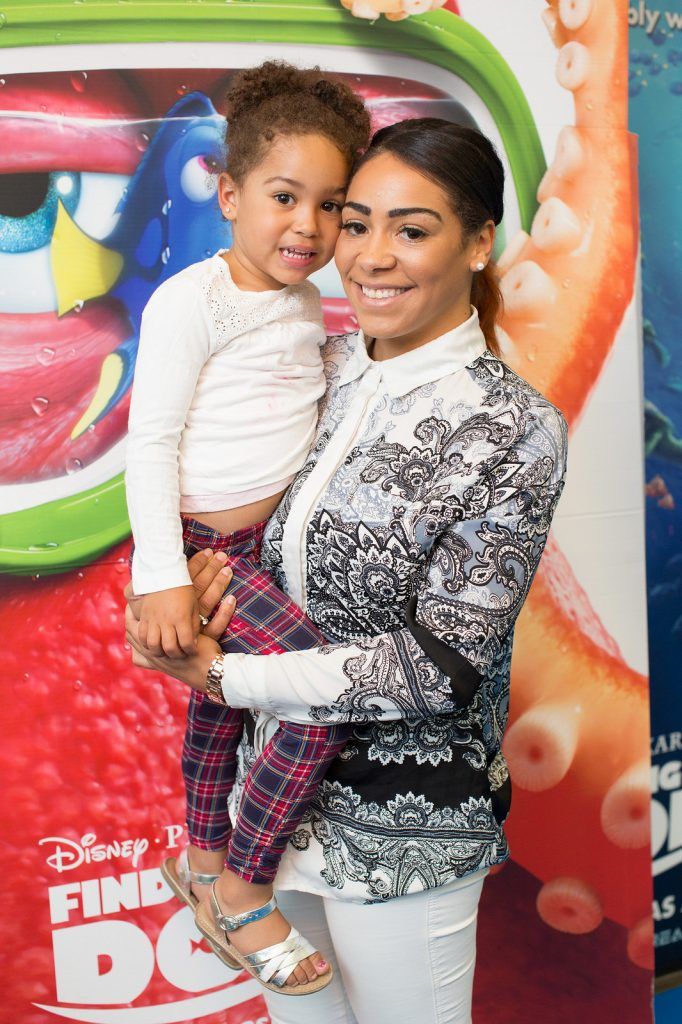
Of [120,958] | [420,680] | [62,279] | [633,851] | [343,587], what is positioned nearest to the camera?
[420,680]

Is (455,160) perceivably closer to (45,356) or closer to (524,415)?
(524,415)

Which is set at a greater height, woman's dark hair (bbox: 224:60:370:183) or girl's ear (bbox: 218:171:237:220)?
woman's dark hair (bbox: 224:60:370:183)

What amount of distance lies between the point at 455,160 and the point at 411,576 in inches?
22.7

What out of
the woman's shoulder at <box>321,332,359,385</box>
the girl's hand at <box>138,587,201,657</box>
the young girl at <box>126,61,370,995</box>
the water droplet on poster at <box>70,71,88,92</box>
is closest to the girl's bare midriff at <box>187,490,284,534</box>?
the young girl at <box>126,61,370,995</box>

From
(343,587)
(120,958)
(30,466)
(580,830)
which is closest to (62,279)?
(30,466)

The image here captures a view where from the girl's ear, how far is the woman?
0.22 m

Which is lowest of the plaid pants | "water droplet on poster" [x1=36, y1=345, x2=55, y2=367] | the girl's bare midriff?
the plaid pants

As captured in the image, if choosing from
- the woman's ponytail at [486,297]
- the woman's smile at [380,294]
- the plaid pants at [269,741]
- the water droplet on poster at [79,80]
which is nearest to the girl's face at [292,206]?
the woman's smile at [380,294]

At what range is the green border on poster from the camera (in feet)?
6.15

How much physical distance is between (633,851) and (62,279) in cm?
193

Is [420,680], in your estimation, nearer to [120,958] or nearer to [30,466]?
[30,466]

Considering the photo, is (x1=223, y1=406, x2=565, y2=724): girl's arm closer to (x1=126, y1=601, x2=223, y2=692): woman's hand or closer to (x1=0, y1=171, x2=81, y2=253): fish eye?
(x1=126, y1=601, x2=223, y2=692): woman's hand

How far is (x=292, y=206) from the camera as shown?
4.75 feet

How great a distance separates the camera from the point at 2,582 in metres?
1.97
